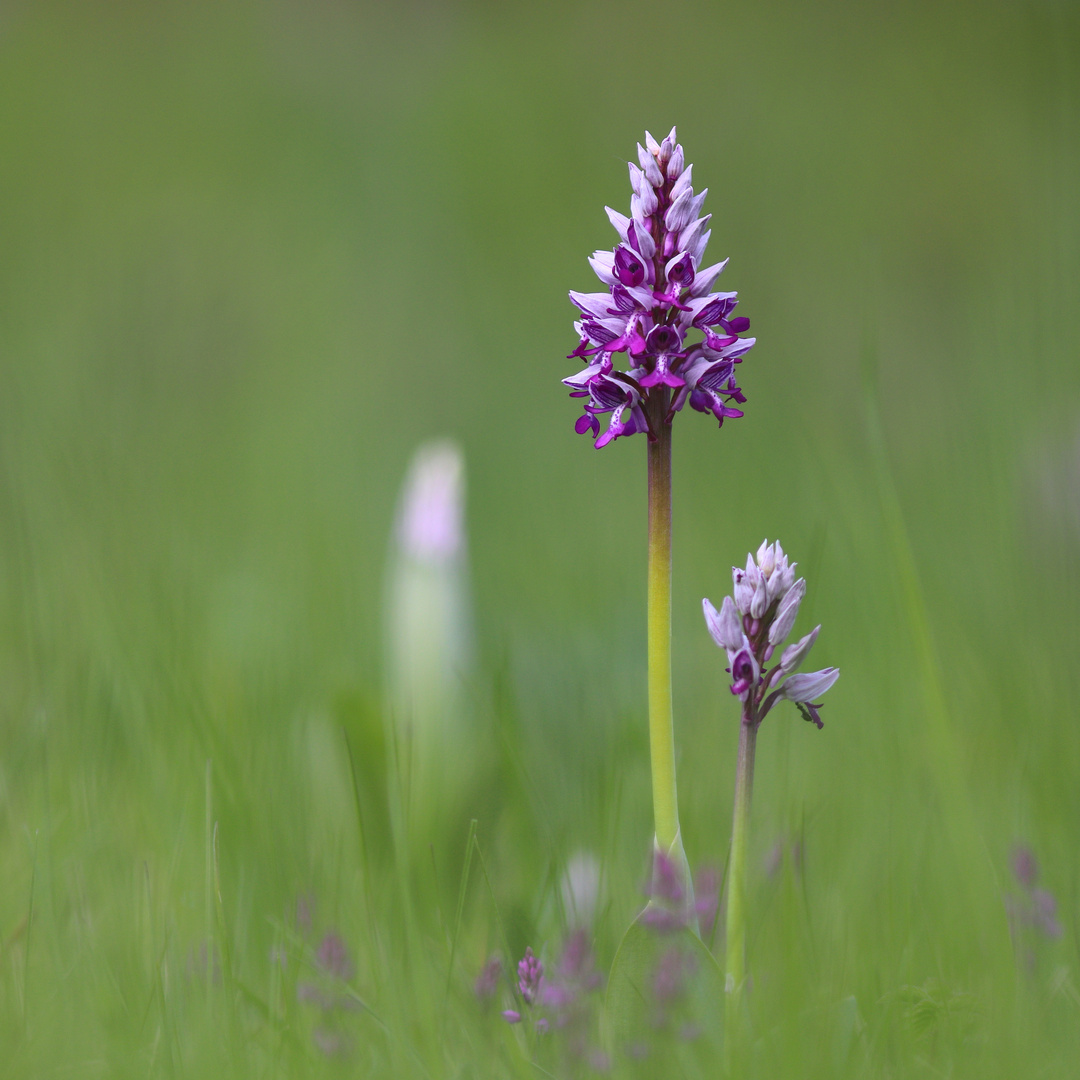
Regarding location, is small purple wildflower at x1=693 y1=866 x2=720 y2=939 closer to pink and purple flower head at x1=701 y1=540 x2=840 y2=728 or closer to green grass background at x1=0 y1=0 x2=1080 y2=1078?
green grass background at x1=0 y1=0 x2=1080 y2=1078

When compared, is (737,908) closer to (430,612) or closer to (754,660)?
(754,660)

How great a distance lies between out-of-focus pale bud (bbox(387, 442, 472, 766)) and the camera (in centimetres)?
176

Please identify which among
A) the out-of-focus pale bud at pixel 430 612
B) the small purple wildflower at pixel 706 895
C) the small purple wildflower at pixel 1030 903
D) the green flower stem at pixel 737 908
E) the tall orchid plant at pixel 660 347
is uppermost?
the tall orchid plant at pixel 660 347

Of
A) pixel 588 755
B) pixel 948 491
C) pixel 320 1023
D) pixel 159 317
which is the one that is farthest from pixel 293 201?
pixel 320 1023

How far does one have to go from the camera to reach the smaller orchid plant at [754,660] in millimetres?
1011

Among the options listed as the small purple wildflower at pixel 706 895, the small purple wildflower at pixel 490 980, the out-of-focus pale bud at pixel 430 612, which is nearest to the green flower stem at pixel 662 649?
the small purple wildflower at pixel 490 980

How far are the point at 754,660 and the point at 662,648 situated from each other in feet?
0.33

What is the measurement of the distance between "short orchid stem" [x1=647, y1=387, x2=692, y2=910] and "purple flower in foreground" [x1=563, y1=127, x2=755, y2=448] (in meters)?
0.03

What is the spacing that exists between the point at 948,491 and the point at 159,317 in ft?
12.6

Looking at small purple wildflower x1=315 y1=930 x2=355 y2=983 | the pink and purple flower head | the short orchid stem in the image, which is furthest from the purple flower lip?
small purple wildflower x1=315 y1=930 x2=355 y2=983

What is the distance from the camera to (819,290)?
600cm

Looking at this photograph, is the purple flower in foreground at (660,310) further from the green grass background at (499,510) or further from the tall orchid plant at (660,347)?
the green grass background at (499,510)

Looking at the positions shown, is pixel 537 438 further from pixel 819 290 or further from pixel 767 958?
pixel 767 958

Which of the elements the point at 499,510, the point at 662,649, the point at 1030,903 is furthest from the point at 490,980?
the point at 499,510
